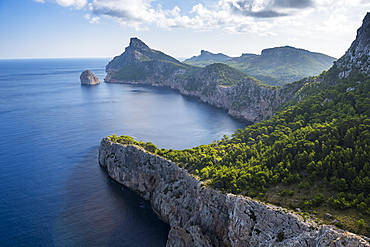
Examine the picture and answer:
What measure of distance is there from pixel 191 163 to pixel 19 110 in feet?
592

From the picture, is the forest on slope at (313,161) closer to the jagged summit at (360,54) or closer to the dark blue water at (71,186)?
the jagged summit at (360,54)

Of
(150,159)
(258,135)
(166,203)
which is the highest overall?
(258,135)

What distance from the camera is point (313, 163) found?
6128cm

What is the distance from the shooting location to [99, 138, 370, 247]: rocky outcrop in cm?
4526

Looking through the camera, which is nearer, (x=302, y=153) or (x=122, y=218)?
(x=302, y=153)

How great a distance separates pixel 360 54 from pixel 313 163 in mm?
79368

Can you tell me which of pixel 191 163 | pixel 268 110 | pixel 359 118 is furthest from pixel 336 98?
pixel 268 110

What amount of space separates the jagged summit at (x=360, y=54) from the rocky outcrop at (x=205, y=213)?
278 ft

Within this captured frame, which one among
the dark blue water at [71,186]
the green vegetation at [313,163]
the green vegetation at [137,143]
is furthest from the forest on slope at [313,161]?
the dark blue water at [71,186]

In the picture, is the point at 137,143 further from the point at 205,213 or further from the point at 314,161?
the point at 314,161

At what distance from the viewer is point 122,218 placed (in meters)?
77.1

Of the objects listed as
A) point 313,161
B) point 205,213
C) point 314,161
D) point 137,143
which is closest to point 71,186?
point 137,143

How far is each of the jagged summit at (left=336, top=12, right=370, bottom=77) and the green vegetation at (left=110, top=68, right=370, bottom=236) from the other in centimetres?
941

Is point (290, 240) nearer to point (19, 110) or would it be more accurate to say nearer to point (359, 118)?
point (359, 118)
